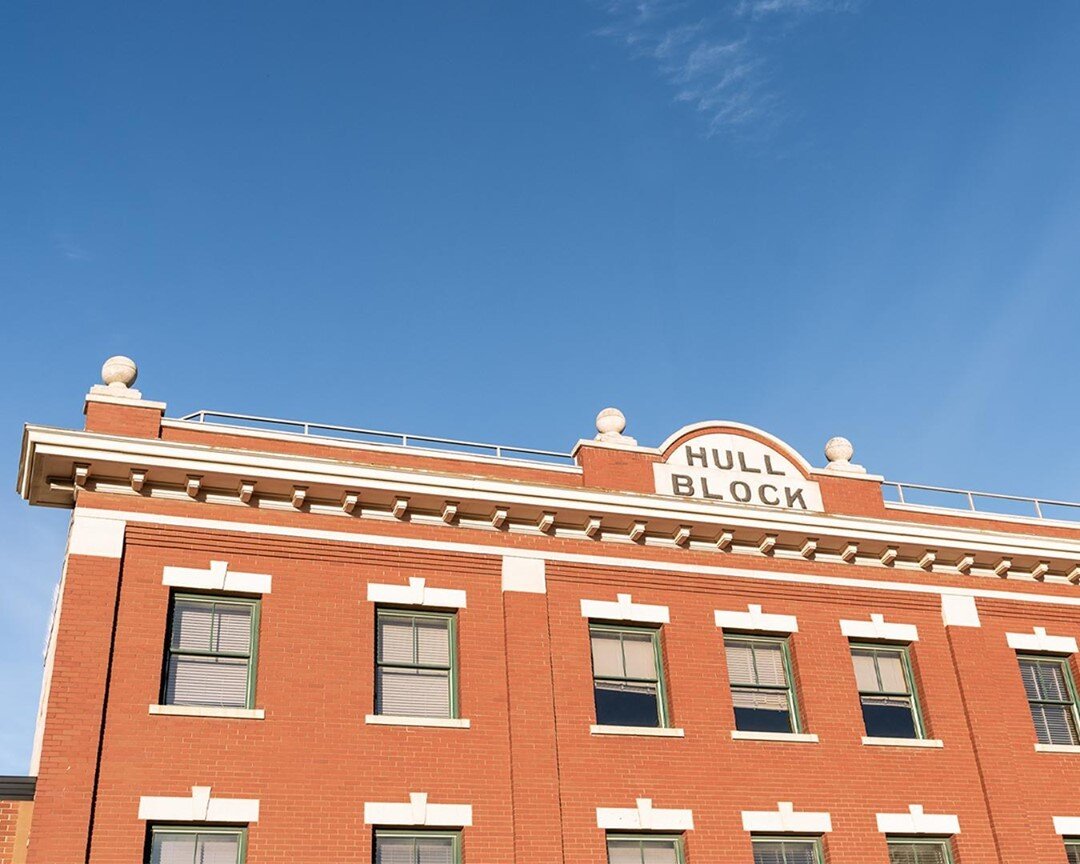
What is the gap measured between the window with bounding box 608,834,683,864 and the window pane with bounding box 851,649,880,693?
452 centimetres

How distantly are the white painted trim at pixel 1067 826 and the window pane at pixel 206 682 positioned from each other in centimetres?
1318

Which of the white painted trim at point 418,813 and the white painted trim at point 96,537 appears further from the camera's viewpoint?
the white painted trim at point 96,537

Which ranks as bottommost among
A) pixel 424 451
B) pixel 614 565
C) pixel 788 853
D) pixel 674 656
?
pixel 788 853

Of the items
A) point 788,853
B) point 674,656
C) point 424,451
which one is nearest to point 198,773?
point 424,451

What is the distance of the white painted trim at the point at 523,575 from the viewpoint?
63.1ft

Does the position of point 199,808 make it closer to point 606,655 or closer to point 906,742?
point 606,655

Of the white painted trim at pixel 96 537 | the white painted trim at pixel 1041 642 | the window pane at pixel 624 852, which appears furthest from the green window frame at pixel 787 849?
the white painted trim at pixel 96 537

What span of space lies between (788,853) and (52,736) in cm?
1064

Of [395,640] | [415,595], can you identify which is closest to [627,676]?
[415,595]

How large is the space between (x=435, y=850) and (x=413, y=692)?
2253mm

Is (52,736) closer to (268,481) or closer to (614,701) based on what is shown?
(268,481)

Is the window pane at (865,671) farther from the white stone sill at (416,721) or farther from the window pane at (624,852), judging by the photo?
the white stone sill at (416,721)

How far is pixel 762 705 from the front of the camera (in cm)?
1991

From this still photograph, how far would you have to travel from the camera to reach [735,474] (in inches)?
844
